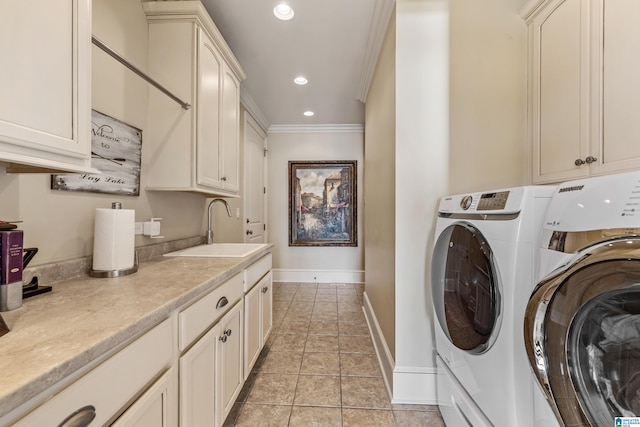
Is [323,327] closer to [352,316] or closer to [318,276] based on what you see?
[352,316]

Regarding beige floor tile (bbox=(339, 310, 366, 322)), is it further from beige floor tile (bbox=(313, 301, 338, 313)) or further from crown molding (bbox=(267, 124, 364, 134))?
A: crown molding (bbox=(267, 124, 364, 134))

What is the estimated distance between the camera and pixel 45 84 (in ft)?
2.51

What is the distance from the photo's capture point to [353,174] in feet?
13.7

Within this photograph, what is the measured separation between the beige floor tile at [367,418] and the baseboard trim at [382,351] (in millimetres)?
141

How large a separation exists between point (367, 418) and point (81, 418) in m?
1.41

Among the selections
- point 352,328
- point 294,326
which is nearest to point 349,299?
point 352,328

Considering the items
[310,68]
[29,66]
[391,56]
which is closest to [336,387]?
[29,66]

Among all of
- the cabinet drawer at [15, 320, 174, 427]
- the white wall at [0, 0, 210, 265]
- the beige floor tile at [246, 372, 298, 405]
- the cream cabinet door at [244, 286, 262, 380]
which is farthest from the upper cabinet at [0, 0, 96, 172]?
the beige floor tile at [246, 372, 298, 405]

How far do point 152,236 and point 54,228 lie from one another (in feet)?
1.58

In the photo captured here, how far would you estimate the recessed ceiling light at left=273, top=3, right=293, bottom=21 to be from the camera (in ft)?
5.80

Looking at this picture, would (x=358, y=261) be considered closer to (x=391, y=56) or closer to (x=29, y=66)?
(x=391, y=56)

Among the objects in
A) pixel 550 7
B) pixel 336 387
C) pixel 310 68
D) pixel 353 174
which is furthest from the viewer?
pixel 353 174

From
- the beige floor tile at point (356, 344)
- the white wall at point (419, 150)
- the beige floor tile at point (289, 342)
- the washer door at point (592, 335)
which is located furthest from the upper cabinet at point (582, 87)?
the beige floor tile at point (289, 342)

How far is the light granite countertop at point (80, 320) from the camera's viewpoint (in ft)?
1.51
